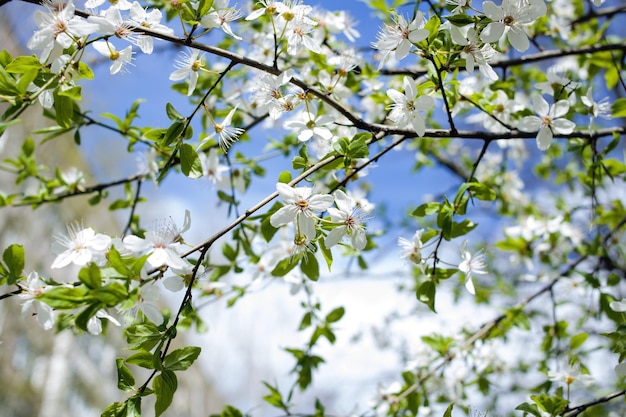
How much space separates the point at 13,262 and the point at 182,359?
0.29 metres

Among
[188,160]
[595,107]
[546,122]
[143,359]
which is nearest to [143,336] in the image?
[143,359]

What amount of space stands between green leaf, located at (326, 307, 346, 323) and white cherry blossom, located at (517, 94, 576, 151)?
0.61 metres

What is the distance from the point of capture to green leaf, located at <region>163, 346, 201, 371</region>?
743 millimetres

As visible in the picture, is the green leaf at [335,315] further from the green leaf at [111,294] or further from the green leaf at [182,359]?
the green leaf at [111,294]

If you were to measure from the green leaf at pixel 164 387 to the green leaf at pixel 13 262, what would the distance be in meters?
0.26

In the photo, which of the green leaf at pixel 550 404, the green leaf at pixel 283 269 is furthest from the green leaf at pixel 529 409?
the green leaf at pixel 283 269

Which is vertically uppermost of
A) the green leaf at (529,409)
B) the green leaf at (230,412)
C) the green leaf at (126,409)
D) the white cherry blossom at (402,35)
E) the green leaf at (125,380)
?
the white cherry blossom at (402,35)

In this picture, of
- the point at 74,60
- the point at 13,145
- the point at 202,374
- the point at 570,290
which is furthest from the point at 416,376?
the point at 202,374

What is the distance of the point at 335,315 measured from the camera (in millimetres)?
1323

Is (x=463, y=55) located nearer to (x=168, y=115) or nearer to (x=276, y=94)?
(x=276, y=94)

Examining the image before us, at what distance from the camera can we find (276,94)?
0.90 m

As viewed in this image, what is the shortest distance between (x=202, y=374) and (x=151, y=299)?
14.0m

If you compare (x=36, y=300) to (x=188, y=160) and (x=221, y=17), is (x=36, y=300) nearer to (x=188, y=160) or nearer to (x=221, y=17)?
(x=188, y=160)

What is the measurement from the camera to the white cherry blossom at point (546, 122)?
39.4 inches
